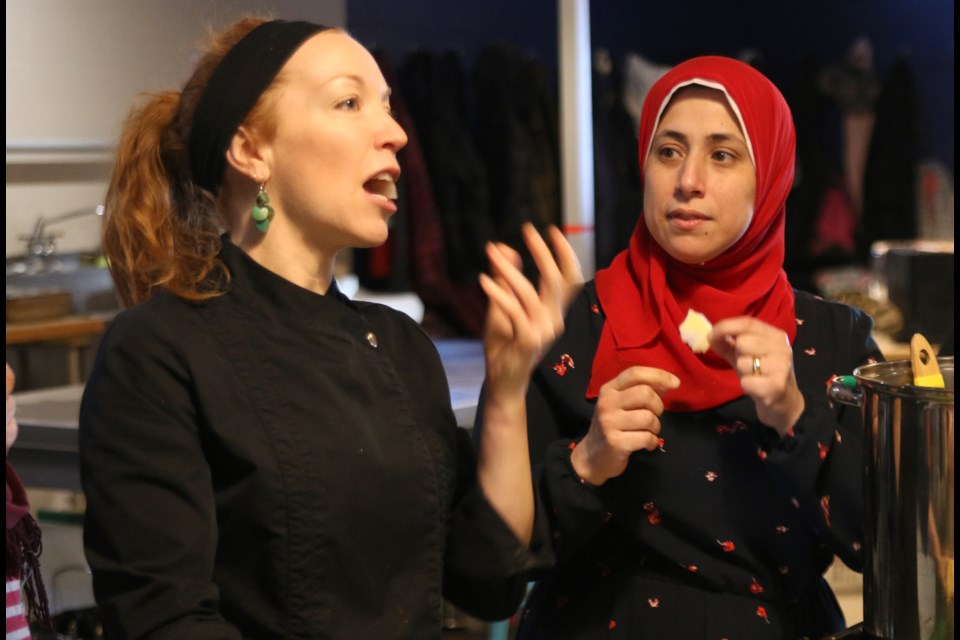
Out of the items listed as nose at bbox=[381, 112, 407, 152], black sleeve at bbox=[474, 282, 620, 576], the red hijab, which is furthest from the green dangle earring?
the red hijab

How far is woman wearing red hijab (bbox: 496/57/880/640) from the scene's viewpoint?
1428 millimetres

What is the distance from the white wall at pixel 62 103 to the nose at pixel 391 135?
1.82 meters

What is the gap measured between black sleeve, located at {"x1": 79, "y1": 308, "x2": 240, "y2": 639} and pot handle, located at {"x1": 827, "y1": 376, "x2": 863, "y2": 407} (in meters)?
0.63

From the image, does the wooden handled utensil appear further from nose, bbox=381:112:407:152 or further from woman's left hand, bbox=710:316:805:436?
nose, bbox=381:112:407:152

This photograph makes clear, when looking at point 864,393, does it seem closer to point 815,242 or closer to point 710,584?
point 710,584

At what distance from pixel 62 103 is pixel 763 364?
111 inches

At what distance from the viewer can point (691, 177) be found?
59.6 inches

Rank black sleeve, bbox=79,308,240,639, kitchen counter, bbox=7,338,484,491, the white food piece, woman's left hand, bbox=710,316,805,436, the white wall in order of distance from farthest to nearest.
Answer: the white wall
kitchen counter, bbox=7,338,484,491
the white food piece
woman's left hand, bbox=710,316,805,436
black sleeve, bbox=79,308,240,639

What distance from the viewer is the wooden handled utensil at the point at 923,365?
1.31 m

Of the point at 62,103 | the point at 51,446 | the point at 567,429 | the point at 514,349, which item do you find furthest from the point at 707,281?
the point at 62,103

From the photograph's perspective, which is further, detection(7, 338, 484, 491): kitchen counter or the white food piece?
detection(7, 338, 484, 491): kitchen counter

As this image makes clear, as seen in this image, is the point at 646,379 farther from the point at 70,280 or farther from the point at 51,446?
the point at 70,280

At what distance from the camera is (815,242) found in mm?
5281

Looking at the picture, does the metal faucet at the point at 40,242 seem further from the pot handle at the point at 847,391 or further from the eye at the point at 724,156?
the pot handle at the point at 847,391
